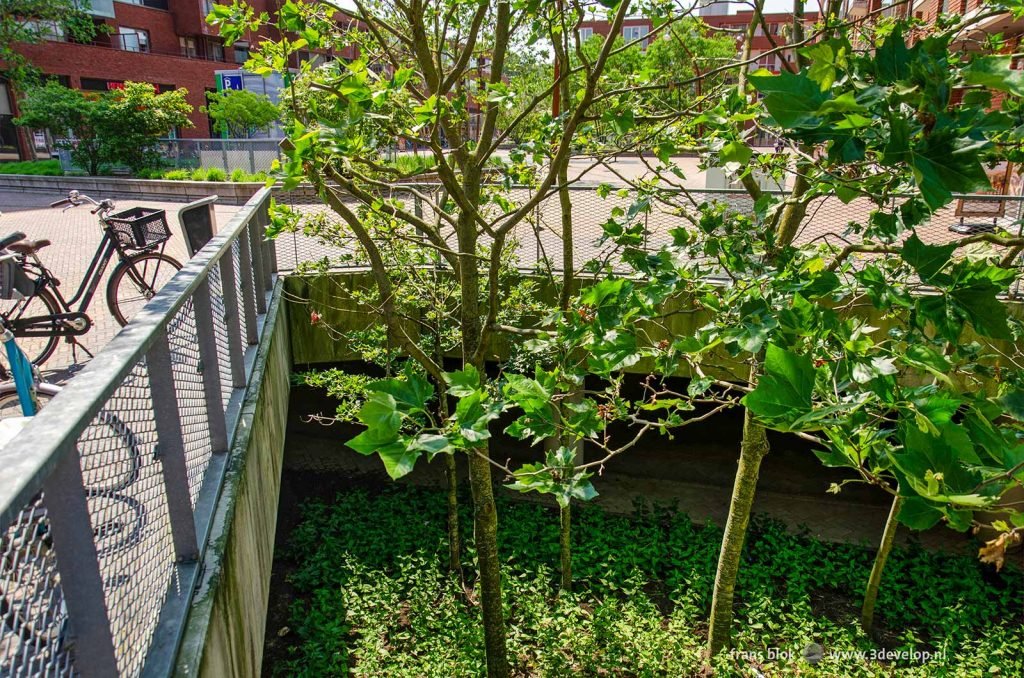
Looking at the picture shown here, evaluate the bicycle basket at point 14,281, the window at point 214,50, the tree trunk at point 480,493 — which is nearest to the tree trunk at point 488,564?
the tree trunk at point 480,493

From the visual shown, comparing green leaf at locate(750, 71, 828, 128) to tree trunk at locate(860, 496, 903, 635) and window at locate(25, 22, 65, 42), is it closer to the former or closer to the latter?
tree trunk at locate(860, 496, 903, 635)

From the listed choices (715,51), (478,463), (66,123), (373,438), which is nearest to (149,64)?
(66,123)

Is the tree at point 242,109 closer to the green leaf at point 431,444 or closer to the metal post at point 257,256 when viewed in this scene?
the metal post at point 257,256

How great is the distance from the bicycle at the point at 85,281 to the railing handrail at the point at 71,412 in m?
3.13

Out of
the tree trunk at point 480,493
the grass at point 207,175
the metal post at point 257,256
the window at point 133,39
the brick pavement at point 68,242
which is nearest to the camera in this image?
the tree trunk at point 480,493

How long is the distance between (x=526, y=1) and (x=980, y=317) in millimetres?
2855

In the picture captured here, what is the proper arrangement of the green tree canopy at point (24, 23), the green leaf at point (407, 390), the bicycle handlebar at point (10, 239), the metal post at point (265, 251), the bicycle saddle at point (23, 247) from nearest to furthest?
the green leaf at point (407, 390) < the bicycle handlebar at point (10, 239) < the bicycle saddle at point (23, 247) < the metal post at point (265, 251) < the green tree canopy at point (24, 23)

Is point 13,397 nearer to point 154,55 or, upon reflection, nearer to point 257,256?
point 257,256

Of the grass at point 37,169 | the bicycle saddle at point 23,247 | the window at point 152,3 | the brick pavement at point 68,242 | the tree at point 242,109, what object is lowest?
A: the brick pavement at point 68,242

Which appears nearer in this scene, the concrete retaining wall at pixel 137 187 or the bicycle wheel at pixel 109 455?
the bicycle wheel at pixel 109 455

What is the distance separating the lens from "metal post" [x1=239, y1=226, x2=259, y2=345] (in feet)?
17.4

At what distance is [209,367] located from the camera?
3.39 m

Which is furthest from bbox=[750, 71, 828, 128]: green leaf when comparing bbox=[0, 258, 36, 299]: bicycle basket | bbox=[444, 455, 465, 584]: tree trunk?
bbox=[444, 455, 465, 584]: tree trunk

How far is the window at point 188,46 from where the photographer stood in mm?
38191
